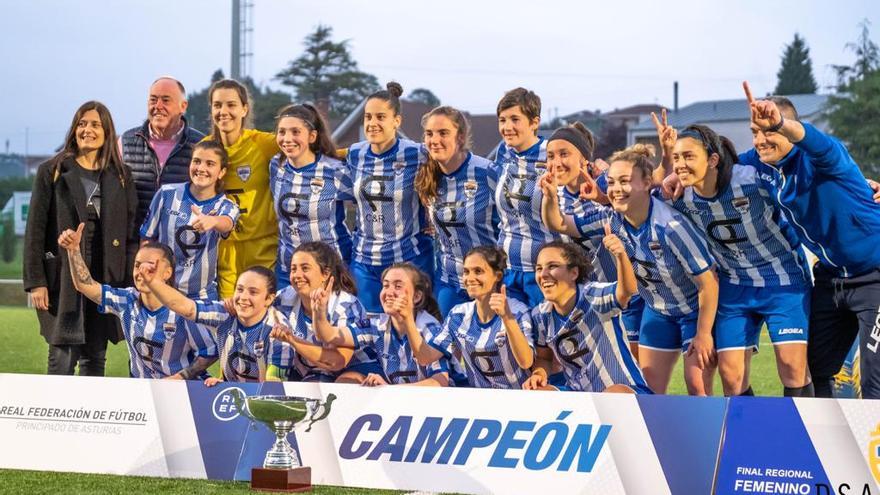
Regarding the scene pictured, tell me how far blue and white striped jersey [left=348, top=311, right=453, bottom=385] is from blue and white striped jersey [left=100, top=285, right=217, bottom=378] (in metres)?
0.92

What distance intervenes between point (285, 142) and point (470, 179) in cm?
115

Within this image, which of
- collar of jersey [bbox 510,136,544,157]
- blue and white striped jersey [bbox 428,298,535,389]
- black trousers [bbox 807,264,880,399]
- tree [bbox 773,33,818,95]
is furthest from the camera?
tree [bbox 773,33,818,95]

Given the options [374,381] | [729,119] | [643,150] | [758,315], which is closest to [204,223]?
[374,381]

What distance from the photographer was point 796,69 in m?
74.0

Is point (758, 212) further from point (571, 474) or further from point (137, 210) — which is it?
point (137, 210)

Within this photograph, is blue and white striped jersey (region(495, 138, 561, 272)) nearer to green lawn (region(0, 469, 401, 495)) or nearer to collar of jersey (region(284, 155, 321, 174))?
collar of jersey (region(284, 155, 321, 174))

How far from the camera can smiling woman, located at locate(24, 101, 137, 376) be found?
292 inches

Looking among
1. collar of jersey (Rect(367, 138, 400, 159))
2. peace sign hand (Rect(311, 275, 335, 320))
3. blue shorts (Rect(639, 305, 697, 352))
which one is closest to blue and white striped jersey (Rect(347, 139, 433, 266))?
collar of jersey (Rect(367, 138, 400, 159))

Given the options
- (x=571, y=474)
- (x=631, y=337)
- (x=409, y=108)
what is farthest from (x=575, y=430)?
(x=409, y=108)

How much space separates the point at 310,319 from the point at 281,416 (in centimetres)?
130

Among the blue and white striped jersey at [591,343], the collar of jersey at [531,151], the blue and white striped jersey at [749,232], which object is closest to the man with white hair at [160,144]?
the collar of jersey at [531,151]

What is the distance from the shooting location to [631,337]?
715cm

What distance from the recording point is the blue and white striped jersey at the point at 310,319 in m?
6.81

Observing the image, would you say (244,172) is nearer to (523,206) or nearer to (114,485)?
(523,206)
